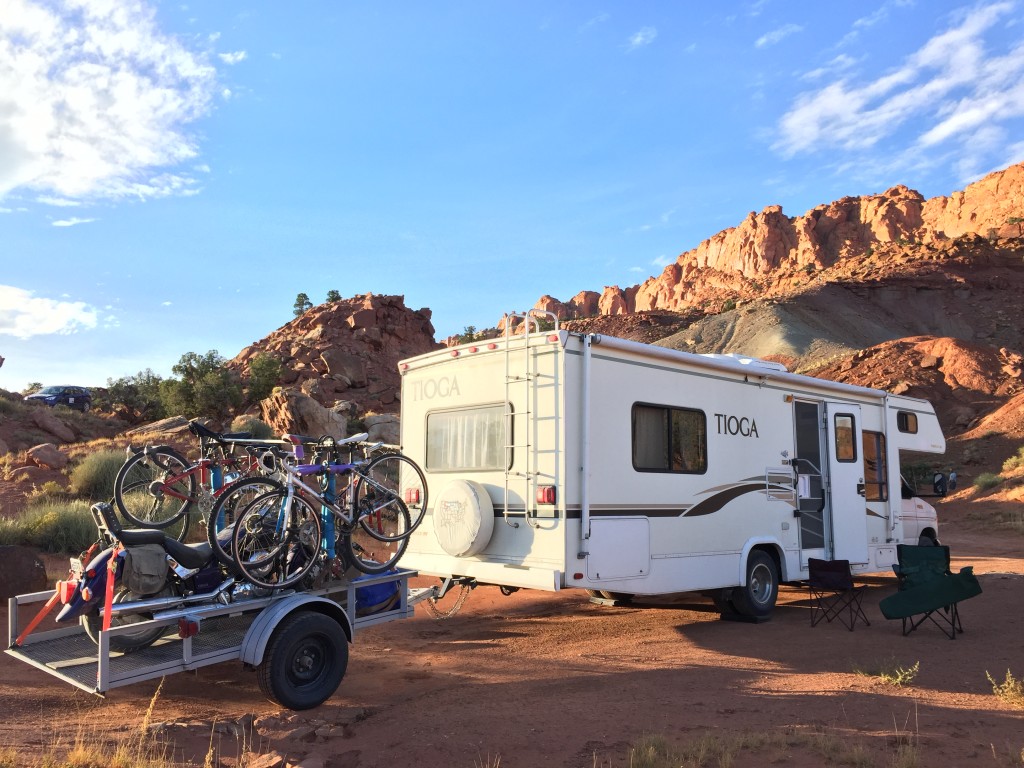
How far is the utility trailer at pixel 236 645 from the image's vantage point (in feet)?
17.5

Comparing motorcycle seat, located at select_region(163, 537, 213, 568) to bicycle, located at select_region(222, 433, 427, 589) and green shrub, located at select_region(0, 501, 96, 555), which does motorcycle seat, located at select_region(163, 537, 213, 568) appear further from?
green shrub, located at select_region(0, 501, 96, 555)

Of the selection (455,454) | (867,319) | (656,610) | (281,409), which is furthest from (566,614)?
(867,319)

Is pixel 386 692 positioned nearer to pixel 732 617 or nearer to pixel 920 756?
pixel 920 756

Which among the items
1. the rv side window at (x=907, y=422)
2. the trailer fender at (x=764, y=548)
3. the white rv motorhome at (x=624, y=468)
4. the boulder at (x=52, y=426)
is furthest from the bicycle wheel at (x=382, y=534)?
the boulder at (x=52, y=426)

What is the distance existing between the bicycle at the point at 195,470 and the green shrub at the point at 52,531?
498cm

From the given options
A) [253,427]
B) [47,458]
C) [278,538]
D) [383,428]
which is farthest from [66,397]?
[278,538]

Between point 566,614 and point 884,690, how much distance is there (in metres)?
4.53

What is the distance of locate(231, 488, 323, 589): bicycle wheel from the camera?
607 cm

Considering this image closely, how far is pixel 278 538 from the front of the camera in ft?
20.2

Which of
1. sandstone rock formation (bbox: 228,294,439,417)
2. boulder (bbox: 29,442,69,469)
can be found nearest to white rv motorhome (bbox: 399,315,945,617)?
boulder (bbox: 29,442,69,469)

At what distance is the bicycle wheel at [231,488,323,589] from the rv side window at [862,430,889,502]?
27.0 ft

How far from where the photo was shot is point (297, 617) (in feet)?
19.4

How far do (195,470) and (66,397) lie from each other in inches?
1413

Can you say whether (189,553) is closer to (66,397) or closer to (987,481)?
(987,481)
